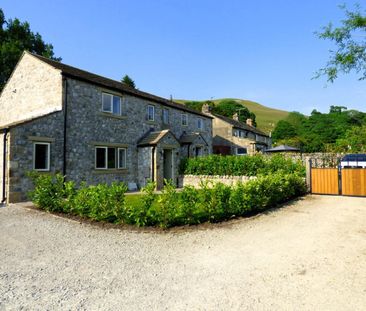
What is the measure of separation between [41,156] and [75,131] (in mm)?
2555

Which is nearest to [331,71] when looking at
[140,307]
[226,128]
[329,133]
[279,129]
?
[140,307]

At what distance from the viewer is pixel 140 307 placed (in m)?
4.06

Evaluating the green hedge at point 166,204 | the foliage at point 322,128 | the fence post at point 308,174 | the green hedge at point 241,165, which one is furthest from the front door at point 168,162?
the foliage at point 322,128

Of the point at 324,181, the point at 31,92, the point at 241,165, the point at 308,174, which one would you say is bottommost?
the point at 324,181

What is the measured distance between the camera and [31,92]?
1744 cm

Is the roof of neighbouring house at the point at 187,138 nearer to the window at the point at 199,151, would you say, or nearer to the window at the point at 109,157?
the window at the point at 199,151

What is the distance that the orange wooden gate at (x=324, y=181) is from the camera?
1426 cm

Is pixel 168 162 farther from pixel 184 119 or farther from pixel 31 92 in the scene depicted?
pixel 31 92

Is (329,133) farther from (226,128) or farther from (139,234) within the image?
(139,234)

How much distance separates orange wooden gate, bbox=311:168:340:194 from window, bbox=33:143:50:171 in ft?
48.8

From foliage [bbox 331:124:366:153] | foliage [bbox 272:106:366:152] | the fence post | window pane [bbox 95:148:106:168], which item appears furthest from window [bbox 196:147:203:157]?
foliage [bbox 272:106:366:152]

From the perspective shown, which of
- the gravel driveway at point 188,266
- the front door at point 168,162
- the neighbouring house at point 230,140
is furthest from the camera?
the neighbouring house at point 230,140

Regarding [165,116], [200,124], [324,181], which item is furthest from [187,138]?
[324,181]

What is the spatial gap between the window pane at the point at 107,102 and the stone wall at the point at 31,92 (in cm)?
317
